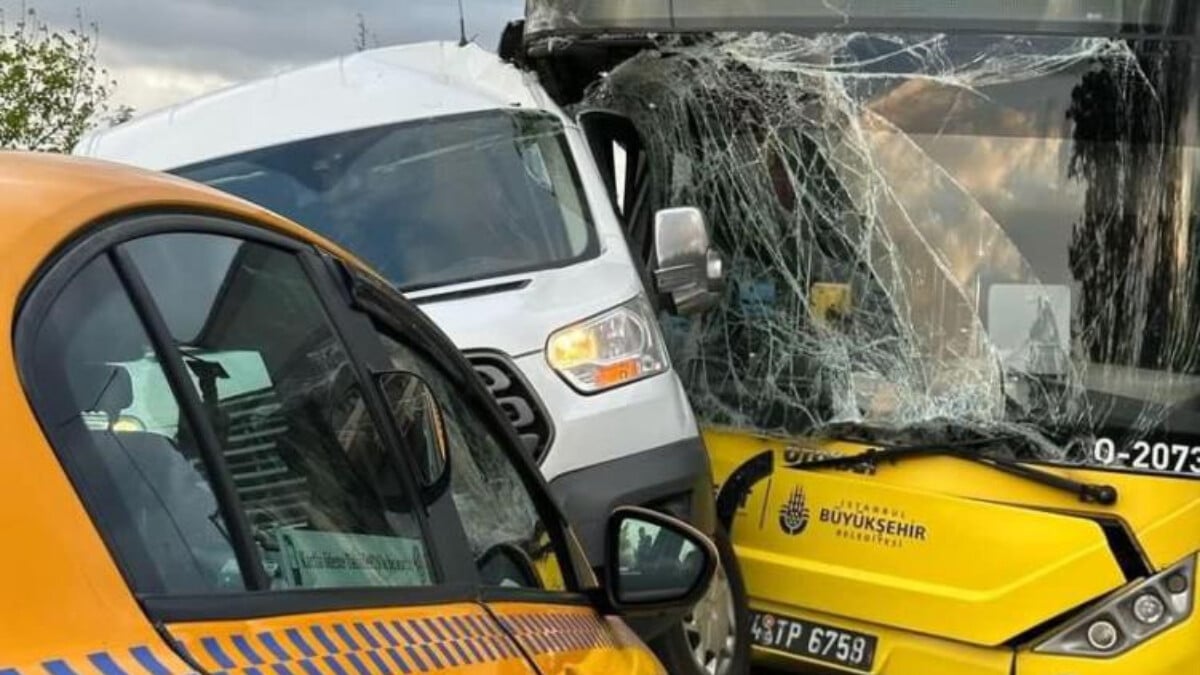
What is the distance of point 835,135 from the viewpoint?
19.4ft

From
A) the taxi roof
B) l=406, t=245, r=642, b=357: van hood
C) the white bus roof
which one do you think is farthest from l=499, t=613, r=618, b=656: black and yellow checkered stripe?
the white bus roof

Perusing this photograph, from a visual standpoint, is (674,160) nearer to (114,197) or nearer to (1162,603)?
(1162,603)

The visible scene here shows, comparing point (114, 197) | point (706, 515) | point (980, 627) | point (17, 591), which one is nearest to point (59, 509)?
point (17, 591)

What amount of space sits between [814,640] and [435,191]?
Result: 2.25m

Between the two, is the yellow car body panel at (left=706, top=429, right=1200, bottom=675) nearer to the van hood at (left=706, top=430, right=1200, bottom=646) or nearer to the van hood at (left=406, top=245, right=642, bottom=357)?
the van hood at (left=706, top=430, right=1200, bottom=646)

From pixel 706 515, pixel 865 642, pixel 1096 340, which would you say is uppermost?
pixel 1096 340

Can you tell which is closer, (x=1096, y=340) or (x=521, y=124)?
(x=1096, y=340)

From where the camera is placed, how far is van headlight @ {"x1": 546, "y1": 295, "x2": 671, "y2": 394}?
16.8 ft

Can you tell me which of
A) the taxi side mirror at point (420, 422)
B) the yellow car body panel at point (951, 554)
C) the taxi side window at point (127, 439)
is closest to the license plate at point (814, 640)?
the yellow car body panel at point (951, 554)

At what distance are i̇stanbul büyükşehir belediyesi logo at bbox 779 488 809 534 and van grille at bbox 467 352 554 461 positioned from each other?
119 cm

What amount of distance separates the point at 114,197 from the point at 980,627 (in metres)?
4.07

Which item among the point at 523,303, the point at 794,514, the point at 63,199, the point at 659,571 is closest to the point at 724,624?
the point at 794,514

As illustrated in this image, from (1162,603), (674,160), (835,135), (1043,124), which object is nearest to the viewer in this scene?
(1162,603)

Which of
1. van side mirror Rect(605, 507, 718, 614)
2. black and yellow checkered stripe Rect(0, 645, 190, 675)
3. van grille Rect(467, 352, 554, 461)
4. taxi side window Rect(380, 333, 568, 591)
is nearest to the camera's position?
black and yellow checkered stripe Rect(0, 645, 190, 675)
